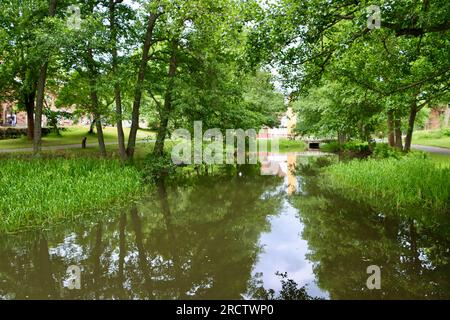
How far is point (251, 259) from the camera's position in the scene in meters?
7.07

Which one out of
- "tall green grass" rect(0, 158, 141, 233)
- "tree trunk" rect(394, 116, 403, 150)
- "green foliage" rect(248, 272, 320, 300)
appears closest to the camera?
"green foliage" rect(248, 272, 320, 300)

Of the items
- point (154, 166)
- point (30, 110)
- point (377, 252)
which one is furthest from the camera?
point (30, 110)

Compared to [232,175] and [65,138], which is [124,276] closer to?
[232,175]

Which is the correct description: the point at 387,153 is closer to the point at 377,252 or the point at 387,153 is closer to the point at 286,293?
the point at 377,252

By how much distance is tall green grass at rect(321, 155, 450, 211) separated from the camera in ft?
34.1

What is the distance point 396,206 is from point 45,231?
9.66 m

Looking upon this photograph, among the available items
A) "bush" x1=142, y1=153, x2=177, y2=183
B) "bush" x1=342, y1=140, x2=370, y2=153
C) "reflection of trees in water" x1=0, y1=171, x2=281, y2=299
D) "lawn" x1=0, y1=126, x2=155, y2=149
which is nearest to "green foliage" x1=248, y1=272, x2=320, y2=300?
"reflection of trees in water" x1=0, y1=171, x2=281, y2=299

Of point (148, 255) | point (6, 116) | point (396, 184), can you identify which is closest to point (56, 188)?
point (148, 255)

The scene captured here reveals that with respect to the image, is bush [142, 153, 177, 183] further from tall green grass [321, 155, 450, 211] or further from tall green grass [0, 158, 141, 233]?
tall green grass [321, 155, 450, 211]

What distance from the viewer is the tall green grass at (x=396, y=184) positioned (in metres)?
10.4

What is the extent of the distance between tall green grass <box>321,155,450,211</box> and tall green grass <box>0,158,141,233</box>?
831 cm

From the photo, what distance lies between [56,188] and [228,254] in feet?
20.4

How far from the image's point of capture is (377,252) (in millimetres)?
7164

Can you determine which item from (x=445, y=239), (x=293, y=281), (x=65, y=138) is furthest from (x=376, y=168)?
(x=65, y=138)
